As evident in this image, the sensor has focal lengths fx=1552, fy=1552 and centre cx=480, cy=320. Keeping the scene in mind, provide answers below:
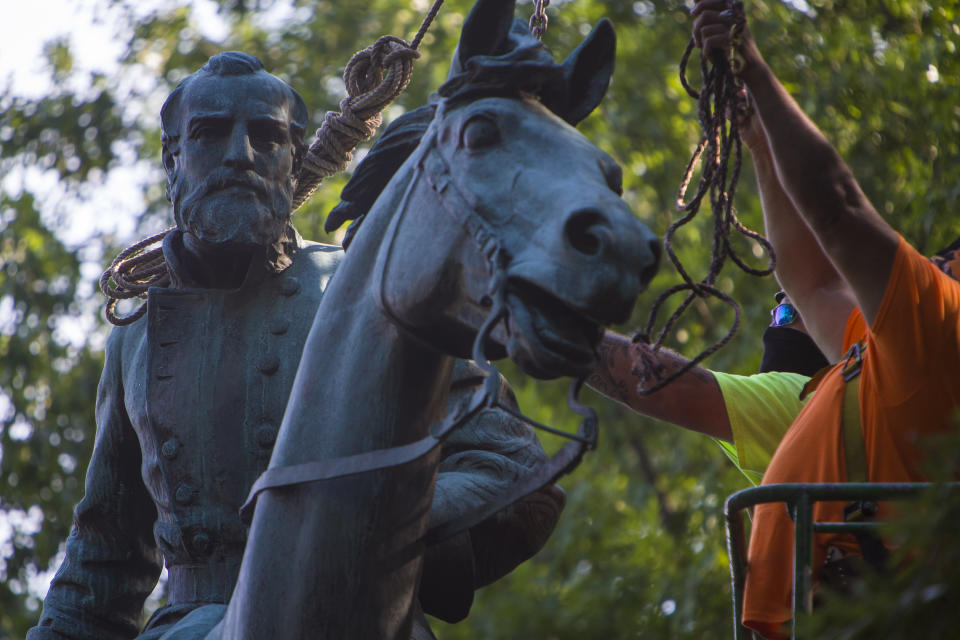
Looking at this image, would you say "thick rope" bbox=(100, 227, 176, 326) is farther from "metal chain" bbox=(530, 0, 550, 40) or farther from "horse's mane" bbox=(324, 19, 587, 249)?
"metal chain" bbox=(530, 0, 550, 40)

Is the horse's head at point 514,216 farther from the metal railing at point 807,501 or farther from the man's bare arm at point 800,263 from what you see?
the man's bare arm at point 800,263

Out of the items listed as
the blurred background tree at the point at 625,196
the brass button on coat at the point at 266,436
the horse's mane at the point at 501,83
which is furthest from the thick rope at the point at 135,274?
the blurred background tree at the point at 625,196

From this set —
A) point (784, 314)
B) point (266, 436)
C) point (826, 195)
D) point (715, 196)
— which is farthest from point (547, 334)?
point (784, 314)

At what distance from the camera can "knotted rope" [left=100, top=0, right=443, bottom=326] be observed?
3828 mm

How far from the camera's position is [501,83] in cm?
285

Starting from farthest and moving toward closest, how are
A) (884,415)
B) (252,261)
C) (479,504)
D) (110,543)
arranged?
(110,543)
(252,261)
(884,415)
(479,504)

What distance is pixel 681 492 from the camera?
13.4 meters

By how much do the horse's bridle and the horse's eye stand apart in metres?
0.07

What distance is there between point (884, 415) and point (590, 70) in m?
1.13

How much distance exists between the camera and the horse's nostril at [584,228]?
2500 mm

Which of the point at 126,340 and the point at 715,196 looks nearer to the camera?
the point at 715,196

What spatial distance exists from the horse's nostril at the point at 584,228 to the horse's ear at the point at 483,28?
1.73 feet

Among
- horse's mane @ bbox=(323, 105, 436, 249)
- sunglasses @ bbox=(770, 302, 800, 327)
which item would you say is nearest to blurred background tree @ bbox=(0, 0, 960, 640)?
sunglasses @ bbox=(770, 302, 800, 327)

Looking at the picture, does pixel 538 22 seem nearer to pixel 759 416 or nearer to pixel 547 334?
pixel 547 334
